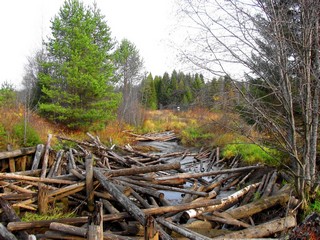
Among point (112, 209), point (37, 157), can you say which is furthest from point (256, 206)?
point (37, 157)

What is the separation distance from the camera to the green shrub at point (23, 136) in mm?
10535

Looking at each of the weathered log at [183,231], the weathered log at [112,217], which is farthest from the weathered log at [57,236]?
the weathered log at [183,231]

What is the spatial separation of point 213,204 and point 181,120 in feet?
81.9

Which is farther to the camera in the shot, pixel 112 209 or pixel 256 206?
pixel 256 206

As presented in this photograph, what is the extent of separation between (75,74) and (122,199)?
1386 centimetres

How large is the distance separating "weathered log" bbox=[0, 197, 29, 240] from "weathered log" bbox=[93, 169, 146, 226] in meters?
1.63

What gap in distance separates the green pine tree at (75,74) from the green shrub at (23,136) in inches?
257

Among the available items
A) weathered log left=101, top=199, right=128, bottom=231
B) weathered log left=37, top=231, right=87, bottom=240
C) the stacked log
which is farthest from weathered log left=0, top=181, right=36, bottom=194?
weathered log left=37, top=231, right=87, bottom=240

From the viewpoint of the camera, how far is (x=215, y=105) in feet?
19.7

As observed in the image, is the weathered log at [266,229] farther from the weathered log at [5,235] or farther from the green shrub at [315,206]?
the weathered log at [5,235]

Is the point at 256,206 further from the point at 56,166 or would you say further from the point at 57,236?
the point at 56,166

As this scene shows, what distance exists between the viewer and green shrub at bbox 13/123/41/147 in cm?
1054

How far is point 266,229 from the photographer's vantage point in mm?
5113

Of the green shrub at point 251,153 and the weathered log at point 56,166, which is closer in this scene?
the weathered log at point 56,166
